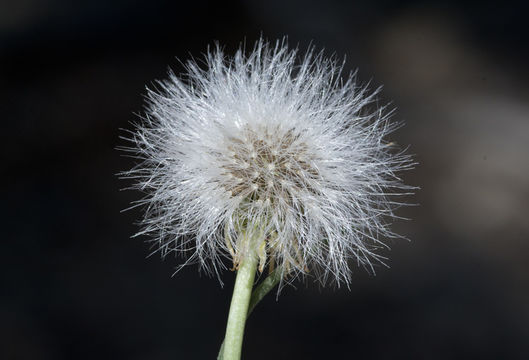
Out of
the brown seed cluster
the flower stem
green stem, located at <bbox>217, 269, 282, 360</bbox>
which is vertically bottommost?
the flower stem

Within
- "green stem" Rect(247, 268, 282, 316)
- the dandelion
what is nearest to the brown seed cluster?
the dandelion

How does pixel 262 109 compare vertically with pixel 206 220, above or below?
above

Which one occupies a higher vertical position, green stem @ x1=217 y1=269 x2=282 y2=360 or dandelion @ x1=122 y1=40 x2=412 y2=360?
dandelion @ x1=122 y1=40 x2=412 y2=360

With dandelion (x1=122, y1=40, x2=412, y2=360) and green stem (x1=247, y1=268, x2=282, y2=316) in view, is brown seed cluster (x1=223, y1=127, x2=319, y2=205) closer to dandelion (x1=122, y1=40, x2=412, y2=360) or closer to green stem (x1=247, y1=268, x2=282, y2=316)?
dandelion (x1=122, y1=40, x2=412, y2=360)

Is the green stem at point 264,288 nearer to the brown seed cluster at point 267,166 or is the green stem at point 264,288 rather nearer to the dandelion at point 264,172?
the dandelion at point 264,172

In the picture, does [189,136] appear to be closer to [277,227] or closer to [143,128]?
[143,128]

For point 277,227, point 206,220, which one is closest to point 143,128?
point 206,220

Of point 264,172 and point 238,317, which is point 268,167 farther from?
point 238,317

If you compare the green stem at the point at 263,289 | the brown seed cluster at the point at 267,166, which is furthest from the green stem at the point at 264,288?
the brown seed cluster at the point at 267,166
